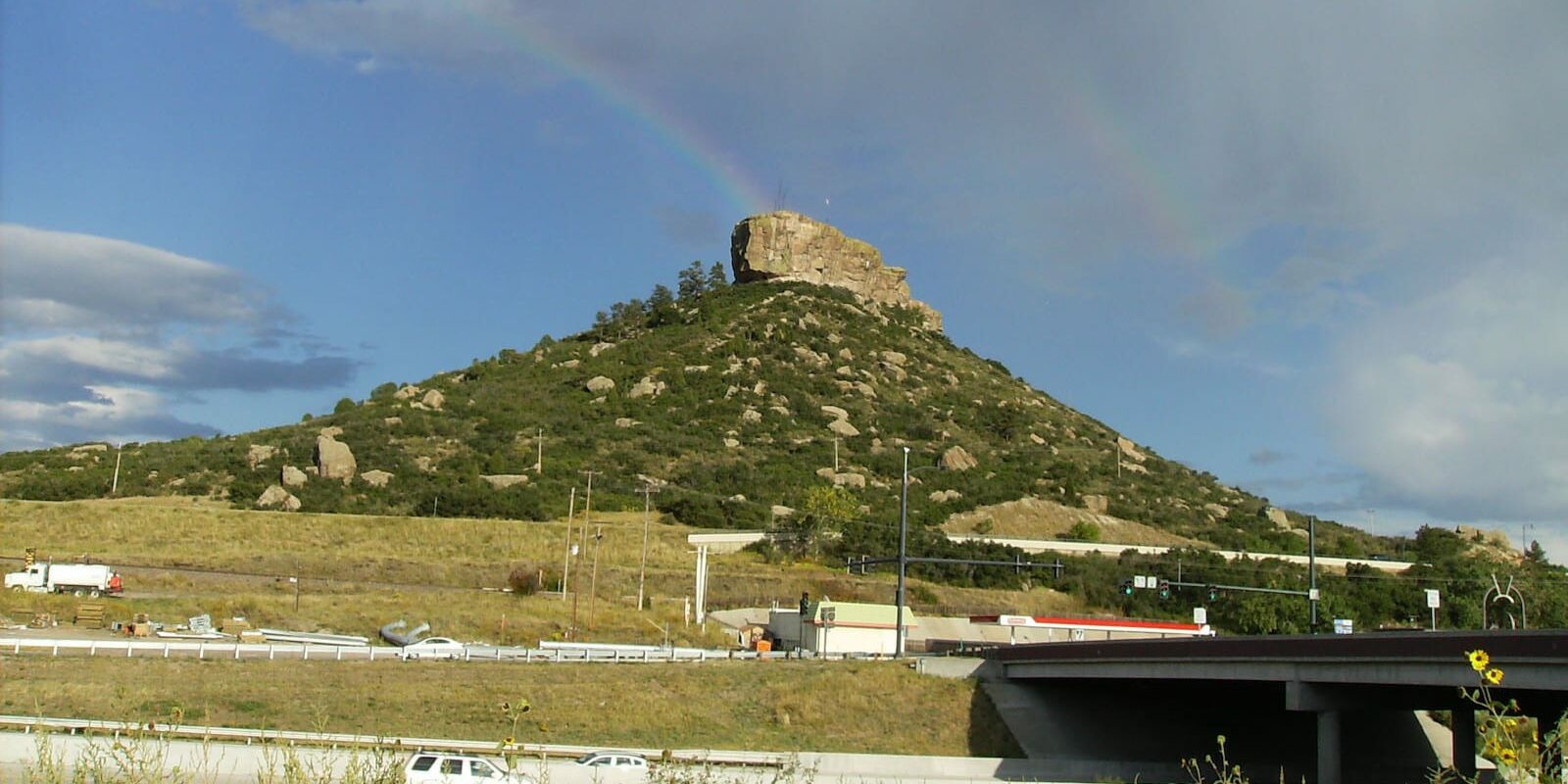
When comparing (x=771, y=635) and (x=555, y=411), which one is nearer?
(x=771, y=635)

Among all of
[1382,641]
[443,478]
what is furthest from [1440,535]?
[1382,641]

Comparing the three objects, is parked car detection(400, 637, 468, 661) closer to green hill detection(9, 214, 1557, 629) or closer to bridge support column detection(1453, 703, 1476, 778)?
green hill detection(9, 214, 1557, 629)

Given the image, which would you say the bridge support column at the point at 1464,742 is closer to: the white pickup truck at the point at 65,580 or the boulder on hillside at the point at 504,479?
the white pickup truck at the point at 65,580

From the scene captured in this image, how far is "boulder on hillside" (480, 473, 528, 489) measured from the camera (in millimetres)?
114438

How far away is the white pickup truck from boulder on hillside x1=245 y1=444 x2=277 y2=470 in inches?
1958

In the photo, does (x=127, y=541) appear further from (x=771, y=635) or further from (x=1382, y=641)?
(x=1382, y=641)

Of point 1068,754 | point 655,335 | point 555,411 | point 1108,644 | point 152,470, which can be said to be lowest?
point 1068,754

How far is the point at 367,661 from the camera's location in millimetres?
→ 50938

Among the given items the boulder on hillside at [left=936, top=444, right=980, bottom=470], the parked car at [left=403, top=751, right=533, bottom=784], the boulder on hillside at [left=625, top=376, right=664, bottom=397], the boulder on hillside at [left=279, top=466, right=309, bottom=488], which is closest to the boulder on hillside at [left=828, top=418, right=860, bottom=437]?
the boulder on hillside at [left=936, top=444, right=980, bottom=470]

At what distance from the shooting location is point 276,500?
10556 centimetres

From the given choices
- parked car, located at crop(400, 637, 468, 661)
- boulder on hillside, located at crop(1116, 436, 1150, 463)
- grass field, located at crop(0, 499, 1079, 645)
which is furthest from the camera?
boulder on hillside, located at crop(1116, 436, 1150, 463)

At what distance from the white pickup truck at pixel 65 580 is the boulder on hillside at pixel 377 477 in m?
43.5

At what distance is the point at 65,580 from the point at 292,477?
144 feet

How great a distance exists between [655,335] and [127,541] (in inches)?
3667
